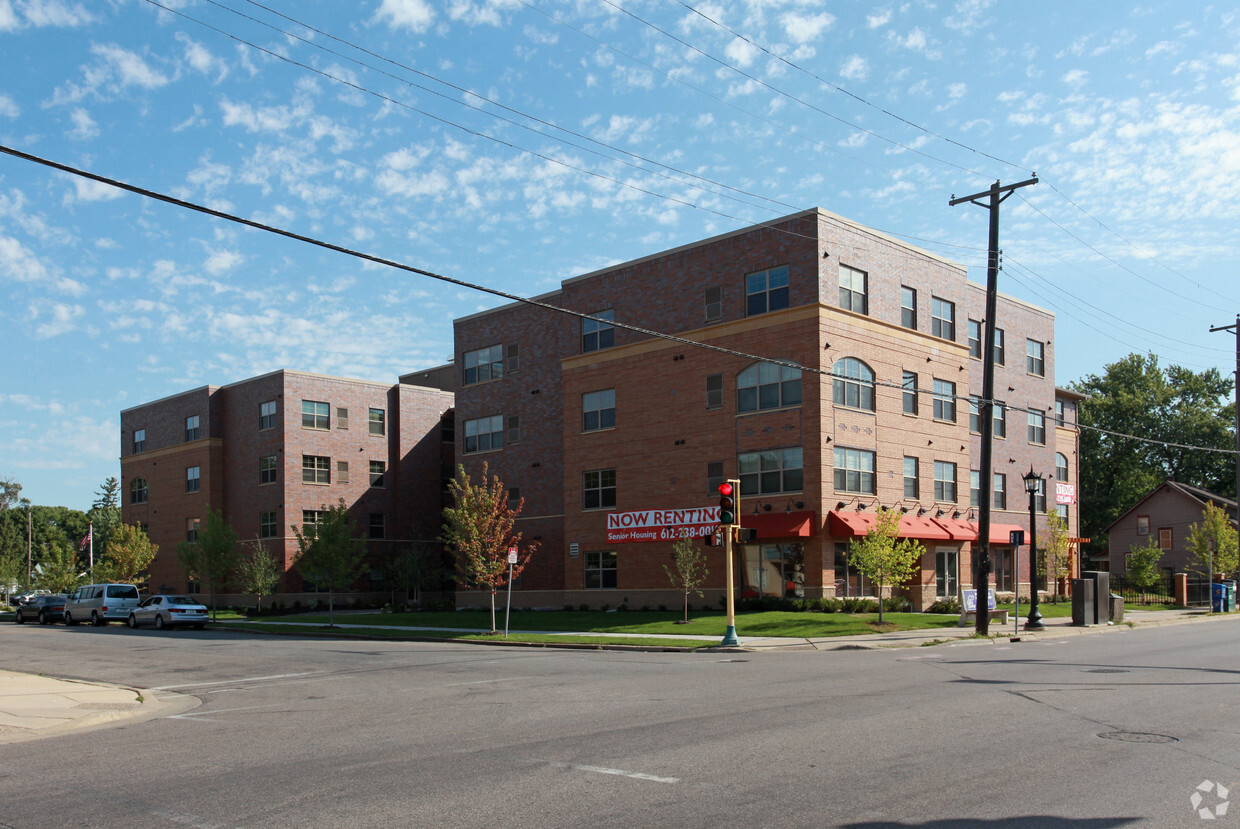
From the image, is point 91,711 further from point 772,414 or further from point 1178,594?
point 1178,594

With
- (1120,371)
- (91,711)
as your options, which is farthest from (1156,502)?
(91,711)

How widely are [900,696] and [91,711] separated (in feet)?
37.5

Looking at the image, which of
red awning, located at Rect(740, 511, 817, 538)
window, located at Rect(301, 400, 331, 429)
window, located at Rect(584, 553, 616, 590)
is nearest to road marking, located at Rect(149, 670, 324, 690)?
red awning, located at Rect(740, 511, 817, 538)

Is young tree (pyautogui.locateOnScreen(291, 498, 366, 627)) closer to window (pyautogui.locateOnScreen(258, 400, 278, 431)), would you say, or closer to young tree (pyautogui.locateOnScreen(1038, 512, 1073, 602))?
window (pyautogui.locateOnScreen(258, 400, 278, 431))

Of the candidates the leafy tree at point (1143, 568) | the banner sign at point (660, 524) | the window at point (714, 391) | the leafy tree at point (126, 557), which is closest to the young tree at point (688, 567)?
the banner sign at point (660, 524)

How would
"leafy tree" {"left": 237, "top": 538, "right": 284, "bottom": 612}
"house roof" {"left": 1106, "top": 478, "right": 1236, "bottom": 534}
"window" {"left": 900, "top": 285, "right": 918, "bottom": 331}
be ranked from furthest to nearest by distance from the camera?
"house roof" {"left": 1106, "top": 478, "right": 1236, "bottom": 534} < "leafy tree" {"left": 237, "top": 538, "right": 284, "bottom": 612} < "window" {"left": 900, "top": 285, "right": 918, "bottom": 331}

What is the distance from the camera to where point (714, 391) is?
38844mm

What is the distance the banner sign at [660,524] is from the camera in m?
38.6

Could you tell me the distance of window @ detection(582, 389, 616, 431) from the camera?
42.6 m

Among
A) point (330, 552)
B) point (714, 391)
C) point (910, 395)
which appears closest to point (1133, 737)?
point (714, 391)

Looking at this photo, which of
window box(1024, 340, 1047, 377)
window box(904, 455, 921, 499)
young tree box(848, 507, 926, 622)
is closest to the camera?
young tree box(848, 507, 926, 622)

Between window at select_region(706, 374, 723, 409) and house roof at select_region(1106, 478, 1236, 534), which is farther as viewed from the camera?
house roof at select_region(1106, 478, 1236, 534)

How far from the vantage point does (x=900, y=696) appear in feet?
45.1

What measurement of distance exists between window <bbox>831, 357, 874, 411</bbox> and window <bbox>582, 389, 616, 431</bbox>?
32.7ft
